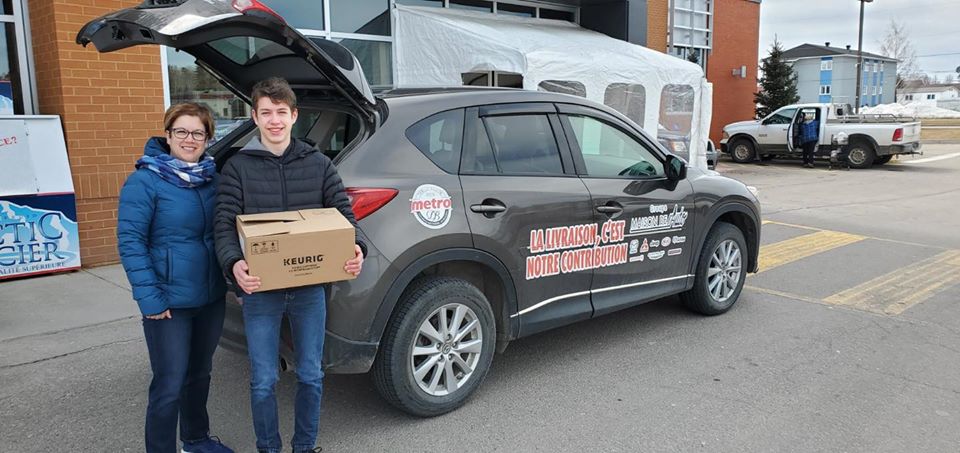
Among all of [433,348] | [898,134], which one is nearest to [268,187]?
[433,348]

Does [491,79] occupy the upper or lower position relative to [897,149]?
upper

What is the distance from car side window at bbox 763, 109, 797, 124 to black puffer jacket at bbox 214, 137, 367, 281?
20.2m

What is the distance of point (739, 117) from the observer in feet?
80.7

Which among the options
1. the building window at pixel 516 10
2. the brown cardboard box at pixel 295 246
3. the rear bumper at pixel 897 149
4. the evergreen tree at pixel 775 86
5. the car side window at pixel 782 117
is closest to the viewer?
the brown cardboard box at pixel 295 246

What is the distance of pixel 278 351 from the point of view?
3.09 meters

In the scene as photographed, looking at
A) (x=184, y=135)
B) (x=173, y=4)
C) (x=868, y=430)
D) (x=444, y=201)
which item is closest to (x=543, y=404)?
(x=444, y=201)

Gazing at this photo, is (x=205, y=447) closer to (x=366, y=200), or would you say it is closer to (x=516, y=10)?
(x=366, y=200)

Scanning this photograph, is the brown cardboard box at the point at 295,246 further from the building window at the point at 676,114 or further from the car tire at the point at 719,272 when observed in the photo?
the building window at the point at 676,114

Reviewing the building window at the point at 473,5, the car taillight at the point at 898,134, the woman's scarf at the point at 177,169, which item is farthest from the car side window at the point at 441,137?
the car taillight at the point at 898,134

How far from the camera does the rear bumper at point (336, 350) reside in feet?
10.8

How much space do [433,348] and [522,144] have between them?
4.32 feet

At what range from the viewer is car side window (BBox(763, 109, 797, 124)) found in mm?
20703

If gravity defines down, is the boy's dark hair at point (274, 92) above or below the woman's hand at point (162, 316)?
above

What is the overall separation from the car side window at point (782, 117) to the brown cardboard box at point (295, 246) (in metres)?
20.4
